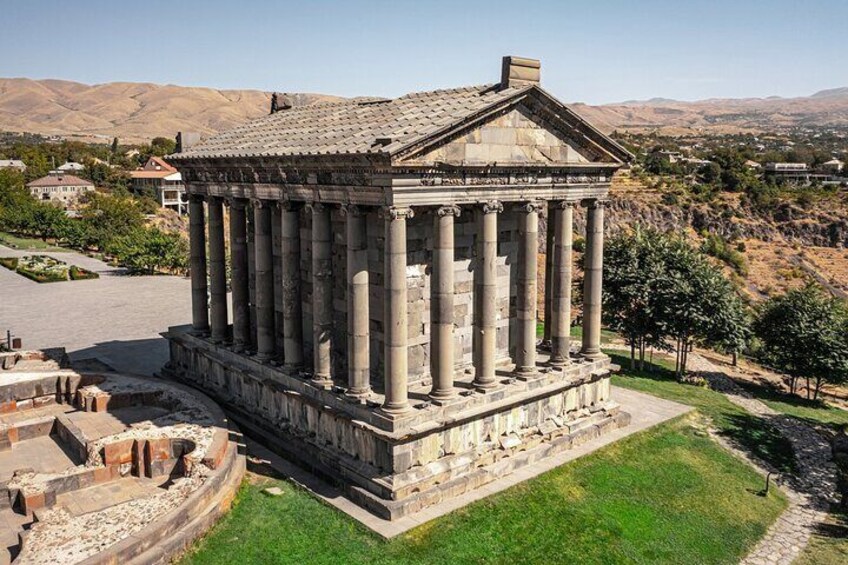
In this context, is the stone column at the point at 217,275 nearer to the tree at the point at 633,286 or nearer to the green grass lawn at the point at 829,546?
the tree at the point at 633,286

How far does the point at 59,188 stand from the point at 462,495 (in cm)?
11084

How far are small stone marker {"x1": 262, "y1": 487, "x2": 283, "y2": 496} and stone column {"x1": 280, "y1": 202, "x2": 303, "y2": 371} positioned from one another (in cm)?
405

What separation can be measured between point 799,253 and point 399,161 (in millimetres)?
90803

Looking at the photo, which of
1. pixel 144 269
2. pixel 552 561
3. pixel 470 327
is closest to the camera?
pixel 552 561

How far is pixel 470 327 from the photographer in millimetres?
22172

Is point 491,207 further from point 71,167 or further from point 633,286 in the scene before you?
point 71,167

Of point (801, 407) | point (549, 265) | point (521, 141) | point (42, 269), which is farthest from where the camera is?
point (42, 269)

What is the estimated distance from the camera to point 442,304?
18.9m

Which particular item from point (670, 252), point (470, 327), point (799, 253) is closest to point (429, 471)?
point (470, 327)

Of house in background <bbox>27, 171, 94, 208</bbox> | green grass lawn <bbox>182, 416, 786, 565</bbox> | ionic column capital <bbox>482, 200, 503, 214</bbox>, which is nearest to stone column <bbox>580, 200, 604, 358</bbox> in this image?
green grass lawn <bbox>182, 416, 786, 565</bbox>

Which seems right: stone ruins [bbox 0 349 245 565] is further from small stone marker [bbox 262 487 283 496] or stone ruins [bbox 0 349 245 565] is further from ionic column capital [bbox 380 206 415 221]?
ionic column capital [bbox 380 206 415 221]

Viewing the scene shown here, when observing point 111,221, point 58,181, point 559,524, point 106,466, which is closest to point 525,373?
point 559,524

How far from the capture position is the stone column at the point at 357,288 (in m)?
A: 19.0

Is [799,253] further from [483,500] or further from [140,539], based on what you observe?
[140,539]
